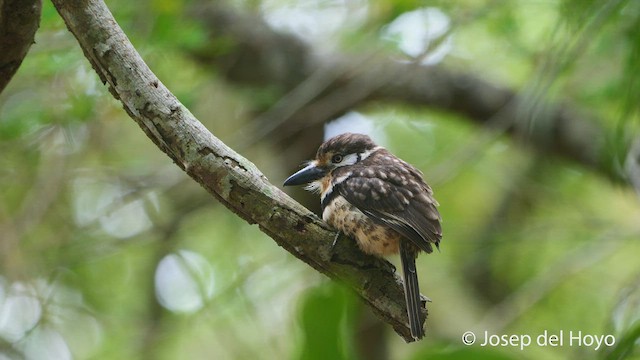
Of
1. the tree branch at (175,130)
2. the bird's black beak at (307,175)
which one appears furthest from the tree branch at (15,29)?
the bird's black beak at (307,175)

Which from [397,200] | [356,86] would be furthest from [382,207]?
[356,86]

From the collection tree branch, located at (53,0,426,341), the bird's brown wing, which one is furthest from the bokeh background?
tree branch, located at (53,0,426,341)

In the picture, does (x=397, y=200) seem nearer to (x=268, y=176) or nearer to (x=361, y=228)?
(x=361, y=228)

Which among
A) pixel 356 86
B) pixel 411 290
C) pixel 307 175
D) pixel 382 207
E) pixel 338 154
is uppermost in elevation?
pixel 356 86

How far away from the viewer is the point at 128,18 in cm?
302

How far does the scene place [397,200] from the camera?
2.36m

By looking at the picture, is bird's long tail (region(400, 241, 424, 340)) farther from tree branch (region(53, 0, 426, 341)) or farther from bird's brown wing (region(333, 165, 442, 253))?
tree branch (region(53, 0, 426, 341))

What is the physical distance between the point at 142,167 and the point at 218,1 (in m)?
0.92

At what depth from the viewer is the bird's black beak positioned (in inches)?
104

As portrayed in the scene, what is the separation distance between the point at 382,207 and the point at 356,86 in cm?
172

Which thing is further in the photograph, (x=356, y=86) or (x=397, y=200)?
Result: (x=356, y=86)

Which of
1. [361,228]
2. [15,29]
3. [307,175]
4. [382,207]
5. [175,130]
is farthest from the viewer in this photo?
[307,175]

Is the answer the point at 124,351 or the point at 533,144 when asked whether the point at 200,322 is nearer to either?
the point at 124,351

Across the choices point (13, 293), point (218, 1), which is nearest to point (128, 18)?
point (218, 1)
